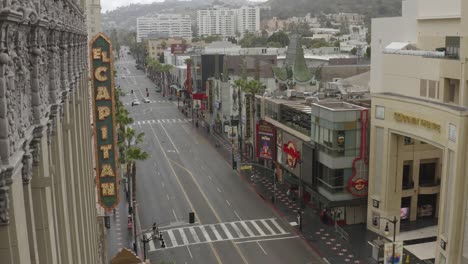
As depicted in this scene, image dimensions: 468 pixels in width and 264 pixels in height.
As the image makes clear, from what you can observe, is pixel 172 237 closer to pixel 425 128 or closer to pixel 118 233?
pixel 118 233

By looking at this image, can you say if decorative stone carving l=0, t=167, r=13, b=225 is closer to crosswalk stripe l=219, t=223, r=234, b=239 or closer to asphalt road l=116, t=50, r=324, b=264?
asphalt road l=116, t=50, r=324, b=264

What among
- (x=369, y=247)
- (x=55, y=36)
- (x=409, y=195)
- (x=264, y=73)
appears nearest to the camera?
(x=55, y=36)

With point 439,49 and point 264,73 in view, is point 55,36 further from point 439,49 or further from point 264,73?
point 264,73

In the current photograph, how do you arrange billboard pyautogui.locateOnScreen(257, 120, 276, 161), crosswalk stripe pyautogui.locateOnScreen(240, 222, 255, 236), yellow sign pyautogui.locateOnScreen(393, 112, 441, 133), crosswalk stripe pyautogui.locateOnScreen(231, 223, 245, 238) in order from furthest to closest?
billboard pyautogui.locateOnScreen(257, 120, 276, 161), crosswalk stripe pyautogui.locateOnScreen(240, 222, 255, 236), crosswalk stripe pyautogui.locateOnScreen(231, 223, 245, 238), yellow sign pyautogui.locateOnScreen(393, 112, 441, 133)

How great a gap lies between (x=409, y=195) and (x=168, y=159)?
4026 centimetres

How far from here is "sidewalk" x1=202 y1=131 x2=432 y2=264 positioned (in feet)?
147

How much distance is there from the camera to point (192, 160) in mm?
81062

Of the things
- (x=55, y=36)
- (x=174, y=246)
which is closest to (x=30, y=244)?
(x=55, y=36)

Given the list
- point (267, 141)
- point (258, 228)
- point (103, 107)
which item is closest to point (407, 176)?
point (258, 228)

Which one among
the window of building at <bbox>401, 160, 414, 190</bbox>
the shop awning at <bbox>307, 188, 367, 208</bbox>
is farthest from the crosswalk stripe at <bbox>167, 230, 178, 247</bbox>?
the window of building at <bbox>401, 160, 414, 190</bbox>

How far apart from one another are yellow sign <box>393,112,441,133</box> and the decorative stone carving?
38.5 m

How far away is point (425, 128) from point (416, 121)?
1382 mm

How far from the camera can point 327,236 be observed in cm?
4969

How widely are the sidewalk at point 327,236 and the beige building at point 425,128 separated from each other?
2243 mm
